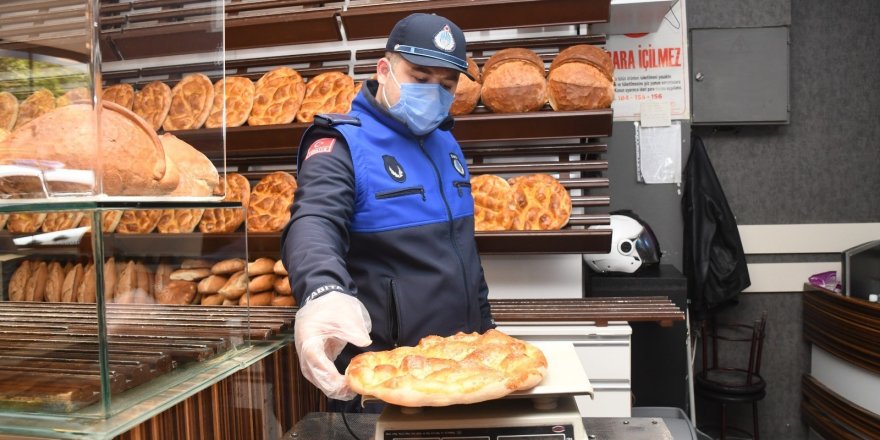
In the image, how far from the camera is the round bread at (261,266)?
3.02 m

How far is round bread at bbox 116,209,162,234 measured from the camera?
988mm

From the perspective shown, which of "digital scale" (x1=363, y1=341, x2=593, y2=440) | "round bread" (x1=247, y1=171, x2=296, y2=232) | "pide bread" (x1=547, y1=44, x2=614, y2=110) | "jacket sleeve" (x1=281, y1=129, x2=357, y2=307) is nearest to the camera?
"digital scale" (x1=363, y1=341, x2=593, y2=440)

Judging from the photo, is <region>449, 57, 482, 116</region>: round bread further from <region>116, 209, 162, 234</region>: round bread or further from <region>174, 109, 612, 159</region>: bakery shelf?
<region>116, 209, 162, 234</region>: round bread

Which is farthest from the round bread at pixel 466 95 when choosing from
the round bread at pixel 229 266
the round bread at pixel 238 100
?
the round bread at pixel 229 266

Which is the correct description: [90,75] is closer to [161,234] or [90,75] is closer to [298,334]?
[161,234]

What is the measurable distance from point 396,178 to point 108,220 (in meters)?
0.82

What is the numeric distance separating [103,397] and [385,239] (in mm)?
838

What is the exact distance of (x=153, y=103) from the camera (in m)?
1.15

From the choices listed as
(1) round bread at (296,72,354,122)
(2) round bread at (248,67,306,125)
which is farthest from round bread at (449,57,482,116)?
(2) round bread at (248,67,306,125)

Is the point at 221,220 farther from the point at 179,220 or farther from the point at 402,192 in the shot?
the point at 402,192

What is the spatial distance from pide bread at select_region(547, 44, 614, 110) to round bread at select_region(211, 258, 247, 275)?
2065 millimetres

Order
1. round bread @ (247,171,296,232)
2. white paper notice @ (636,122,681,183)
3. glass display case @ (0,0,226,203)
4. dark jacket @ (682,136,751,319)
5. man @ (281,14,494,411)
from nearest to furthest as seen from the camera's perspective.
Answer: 1. glass display case @ (0,0,226,203)
2. man @ (281,14,494,411)
3. round bread @ (247,171,296,232)
4. dark jacket @ (682,136,751,319)
5. white paper notice @ (636,122,681,183)

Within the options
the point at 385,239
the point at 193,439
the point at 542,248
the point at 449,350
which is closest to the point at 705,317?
the point at 542,248

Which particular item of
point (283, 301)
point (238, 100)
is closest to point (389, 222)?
point (283, 301)
